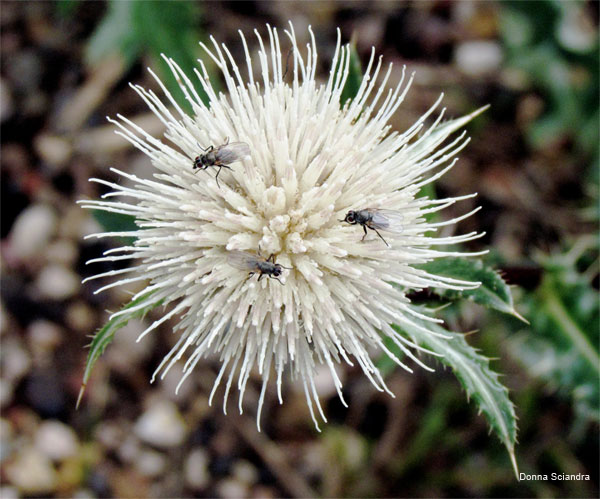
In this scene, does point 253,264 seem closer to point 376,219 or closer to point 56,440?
point 376,219

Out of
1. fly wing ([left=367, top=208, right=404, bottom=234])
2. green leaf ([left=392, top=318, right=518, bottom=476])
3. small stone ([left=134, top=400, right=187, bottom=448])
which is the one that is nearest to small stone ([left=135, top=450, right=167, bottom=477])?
small stone ([left=134, top=400, right=187, bottom=448])

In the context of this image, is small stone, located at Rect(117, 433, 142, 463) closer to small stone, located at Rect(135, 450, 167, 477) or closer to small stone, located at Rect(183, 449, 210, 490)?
small stone, located at Rect(135, 450, 167, 477)

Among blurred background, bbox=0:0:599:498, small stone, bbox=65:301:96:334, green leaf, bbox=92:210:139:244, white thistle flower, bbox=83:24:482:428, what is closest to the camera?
white thistle flower, bbox=83:24:482:428

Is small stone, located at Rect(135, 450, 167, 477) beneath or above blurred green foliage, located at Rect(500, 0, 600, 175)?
beneath

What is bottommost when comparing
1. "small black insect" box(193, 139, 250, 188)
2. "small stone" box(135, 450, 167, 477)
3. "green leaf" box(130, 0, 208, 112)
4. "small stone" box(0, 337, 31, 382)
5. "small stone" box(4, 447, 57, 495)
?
"small stone" box(4, 447, 57, 495)

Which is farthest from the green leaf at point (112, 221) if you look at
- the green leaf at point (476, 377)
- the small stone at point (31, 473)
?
the small stone at point (31, 473)
